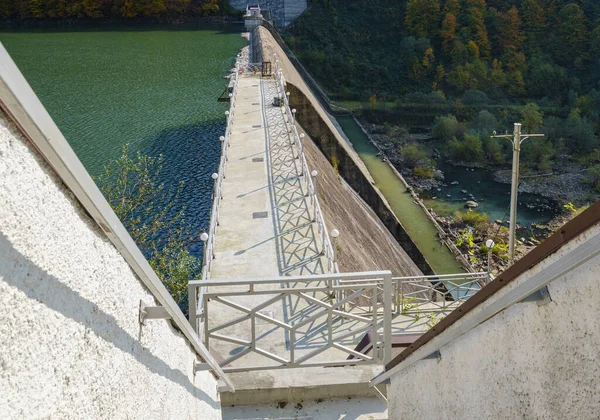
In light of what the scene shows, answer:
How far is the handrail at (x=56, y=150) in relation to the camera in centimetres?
137

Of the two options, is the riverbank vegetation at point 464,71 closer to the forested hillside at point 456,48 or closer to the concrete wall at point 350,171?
the forested hillside at point 456,48

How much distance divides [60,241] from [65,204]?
0.10 meters

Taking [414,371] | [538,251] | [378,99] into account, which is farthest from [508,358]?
[378,99]

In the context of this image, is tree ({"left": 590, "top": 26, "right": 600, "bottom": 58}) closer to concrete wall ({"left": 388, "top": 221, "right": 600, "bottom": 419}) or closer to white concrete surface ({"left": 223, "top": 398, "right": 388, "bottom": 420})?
white concrete surface ({"left": 223, "top": 398, "right": 388, "bottom": 420})

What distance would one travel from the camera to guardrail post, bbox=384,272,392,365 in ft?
17.0

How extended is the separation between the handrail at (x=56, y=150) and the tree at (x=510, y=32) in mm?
57889

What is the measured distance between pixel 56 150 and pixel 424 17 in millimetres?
60055

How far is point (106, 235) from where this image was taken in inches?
76.5

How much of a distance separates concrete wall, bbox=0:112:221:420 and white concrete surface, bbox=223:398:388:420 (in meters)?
4.06

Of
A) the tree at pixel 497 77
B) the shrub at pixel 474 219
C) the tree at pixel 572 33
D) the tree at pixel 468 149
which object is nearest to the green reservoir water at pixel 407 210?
the shrub at pixel 474 219

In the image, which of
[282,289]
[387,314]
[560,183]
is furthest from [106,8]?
[387,314]

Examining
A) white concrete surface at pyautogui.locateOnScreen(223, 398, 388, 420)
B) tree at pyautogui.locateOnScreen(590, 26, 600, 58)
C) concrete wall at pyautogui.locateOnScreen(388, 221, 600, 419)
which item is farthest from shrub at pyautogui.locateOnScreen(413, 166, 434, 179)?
concrete wall at pyautogui.locateOnScreen(388, 221, 600, 419)

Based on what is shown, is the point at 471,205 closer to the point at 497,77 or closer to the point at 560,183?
the point at 560,183

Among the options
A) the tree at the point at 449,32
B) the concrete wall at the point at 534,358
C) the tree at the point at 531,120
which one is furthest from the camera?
the tree at the point at 449,32
